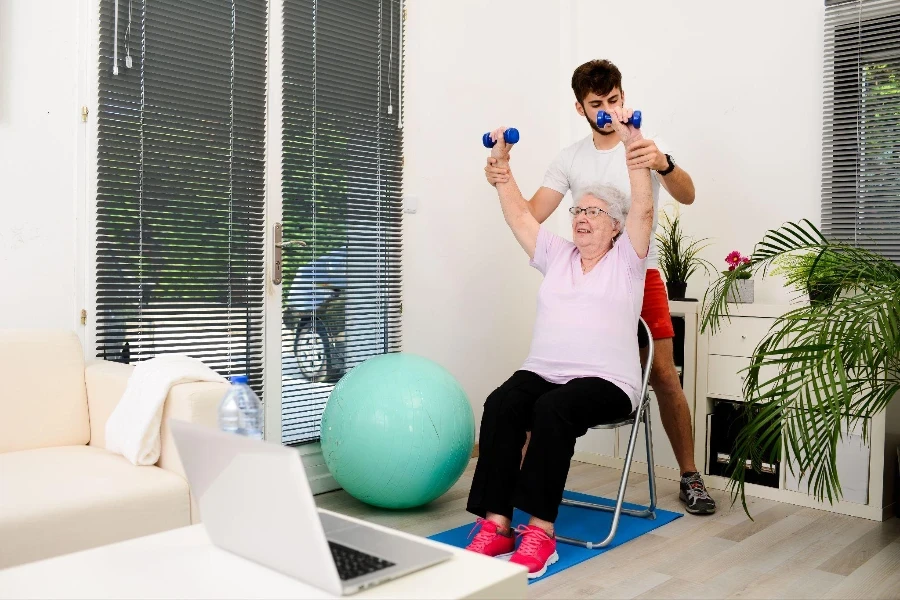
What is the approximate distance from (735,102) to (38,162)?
2919 millimetres

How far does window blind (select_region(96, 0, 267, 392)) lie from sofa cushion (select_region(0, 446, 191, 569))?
2.06ft

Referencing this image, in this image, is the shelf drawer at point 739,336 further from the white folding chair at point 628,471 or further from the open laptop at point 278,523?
the open laptop at point 278,523

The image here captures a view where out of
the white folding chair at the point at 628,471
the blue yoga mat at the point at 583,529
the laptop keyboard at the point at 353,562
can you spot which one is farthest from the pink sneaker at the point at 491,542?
the laptop keyboard at the point at 353,562

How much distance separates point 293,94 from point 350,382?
1.16 m

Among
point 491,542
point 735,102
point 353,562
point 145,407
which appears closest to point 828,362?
point 491,542

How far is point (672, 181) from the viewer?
3076 millimetres

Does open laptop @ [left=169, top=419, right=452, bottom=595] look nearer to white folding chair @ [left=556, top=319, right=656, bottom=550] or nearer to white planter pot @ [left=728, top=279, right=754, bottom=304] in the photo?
white folding chair @ [left=556, top=319, right=656, bottom=550]

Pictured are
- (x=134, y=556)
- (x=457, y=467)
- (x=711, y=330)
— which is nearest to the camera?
(x=134, y=556)

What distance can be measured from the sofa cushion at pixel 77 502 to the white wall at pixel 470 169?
1700mm

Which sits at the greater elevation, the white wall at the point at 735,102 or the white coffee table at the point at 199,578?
the white wall at the point at 735,102

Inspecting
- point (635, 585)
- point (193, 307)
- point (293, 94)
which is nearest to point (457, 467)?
point (635, 585)

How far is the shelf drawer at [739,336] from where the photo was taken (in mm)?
3439

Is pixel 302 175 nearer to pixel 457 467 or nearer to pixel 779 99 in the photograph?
pixel 457 467

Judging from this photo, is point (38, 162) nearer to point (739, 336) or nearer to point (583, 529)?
point (583, 529)
